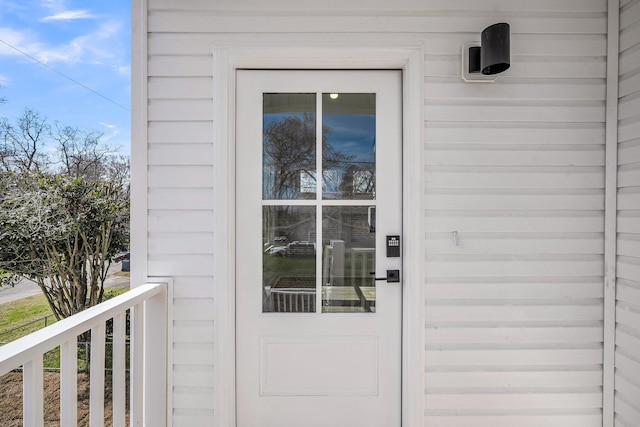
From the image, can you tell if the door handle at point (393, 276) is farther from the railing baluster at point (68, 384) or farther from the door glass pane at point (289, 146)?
the railing baluster at point (68, 384)

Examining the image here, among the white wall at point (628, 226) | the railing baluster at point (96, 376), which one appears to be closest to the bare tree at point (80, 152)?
the railing baluster at point (96, 376)

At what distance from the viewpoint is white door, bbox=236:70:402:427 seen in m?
1.80

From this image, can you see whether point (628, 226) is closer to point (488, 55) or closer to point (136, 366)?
point (488, 55)

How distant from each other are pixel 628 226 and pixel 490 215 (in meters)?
0.63

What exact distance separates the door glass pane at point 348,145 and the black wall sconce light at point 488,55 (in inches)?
19.2

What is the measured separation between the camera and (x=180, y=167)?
5.69ft

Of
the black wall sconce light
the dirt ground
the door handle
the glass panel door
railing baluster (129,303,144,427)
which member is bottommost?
Answer: the dirt ground

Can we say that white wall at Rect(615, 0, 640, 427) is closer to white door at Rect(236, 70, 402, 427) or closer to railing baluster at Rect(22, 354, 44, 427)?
white door at Rect(236, 70, 402, 427)

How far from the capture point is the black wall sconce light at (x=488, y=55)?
1578mm

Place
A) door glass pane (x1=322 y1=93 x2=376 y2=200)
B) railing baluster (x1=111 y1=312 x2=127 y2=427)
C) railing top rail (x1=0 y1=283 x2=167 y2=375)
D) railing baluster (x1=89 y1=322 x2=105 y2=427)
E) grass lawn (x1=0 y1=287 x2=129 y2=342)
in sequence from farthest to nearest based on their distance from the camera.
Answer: grass lawn (x1=0 y1=287 x2=129 y2=342), door glass pane (x1=322 y1=93 x2=376 y2=200), railing baluster (x1=111 y1=312 x2=127 y2=427), railing baluster (x1=89 y1=322 x2=105 y2=427), railing top rail (x1=0 y1=283 x2=167 y2=375)

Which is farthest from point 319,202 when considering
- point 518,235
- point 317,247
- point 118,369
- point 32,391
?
point 32,391

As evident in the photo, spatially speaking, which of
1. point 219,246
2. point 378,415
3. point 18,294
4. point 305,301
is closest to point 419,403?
point 378,415

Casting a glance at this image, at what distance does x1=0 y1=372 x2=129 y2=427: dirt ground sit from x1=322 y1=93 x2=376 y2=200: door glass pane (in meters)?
2.20

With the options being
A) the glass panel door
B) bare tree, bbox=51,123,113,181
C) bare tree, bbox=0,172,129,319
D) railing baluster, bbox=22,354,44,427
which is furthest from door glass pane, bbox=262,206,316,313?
bare tree, bbox=51,123,113,181
